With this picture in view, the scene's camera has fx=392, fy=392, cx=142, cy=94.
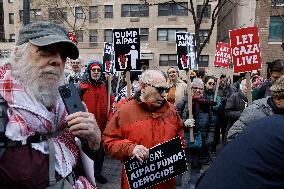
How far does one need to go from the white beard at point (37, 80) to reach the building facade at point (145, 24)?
39.4m

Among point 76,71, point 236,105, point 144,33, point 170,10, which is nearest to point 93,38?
point 144,33

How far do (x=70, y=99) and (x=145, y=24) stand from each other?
41.7m

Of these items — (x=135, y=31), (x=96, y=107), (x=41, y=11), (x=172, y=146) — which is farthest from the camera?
(x=41, y=11)

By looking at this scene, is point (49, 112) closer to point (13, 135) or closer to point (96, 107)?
point (13, 135)

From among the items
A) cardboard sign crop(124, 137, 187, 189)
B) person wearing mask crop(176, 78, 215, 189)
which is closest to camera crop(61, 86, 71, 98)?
cardboard sign crop(124, 137, 187, 189)

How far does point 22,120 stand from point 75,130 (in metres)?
0.26

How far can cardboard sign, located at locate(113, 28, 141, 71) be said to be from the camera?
6.32m

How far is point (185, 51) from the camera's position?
7008 millimetres

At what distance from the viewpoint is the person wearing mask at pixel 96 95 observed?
6766 millimetres

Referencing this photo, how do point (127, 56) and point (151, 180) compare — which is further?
point (127, 56)

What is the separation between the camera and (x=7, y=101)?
1870 millimetres

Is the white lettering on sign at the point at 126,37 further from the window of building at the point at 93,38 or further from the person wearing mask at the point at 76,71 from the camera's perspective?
the window of building at the point at 93,38

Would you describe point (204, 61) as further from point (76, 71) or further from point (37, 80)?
point (37, 80)

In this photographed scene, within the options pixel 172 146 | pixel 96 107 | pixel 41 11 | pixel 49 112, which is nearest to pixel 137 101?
pixel 172 146
